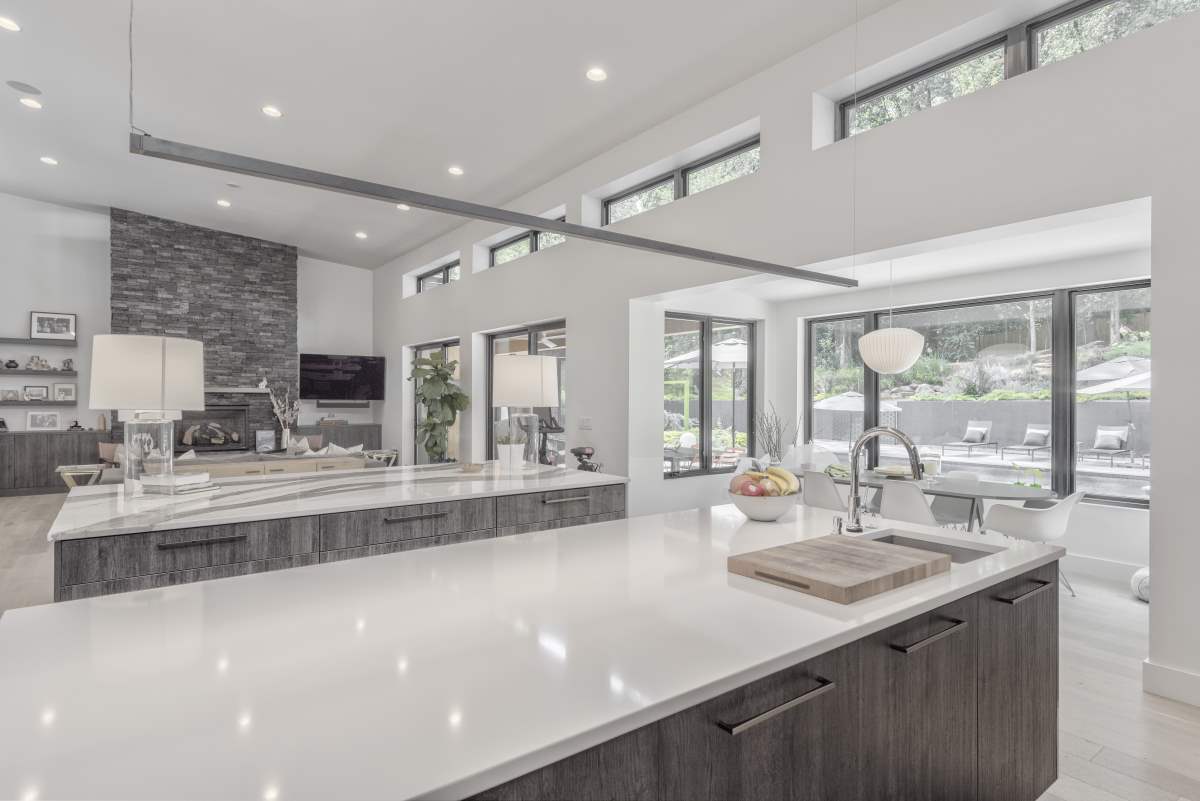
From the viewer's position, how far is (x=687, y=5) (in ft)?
10.9

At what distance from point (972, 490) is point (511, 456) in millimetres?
3037

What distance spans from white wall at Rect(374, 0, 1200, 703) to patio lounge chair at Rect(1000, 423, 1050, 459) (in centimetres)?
256

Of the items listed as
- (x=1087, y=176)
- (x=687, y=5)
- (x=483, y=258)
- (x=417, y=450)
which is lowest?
(x=417, y=450)

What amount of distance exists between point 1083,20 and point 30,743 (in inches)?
174

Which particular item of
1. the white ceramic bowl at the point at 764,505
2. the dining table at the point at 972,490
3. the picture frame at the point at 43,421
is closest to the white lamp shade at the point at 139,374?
the white ceramic bowl at the point at 764,505

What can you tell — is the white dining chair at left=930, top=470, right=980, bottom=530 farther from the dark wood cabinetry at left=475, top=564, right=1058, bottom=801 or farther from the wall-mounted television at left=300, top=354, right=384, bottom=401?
the wall-mounted television at left=300, top=354, right=384, bottom=401

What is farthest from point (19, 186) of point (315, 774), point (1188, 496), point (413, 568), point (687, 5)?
point (1188, 496)

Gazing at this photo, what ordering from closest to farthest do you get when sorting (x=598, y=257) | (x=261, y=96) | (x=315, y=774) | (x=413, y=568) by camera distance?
(x=315, y=774) → (x=413, y=568) → (x=261, y=96) → (x=598, y=257)

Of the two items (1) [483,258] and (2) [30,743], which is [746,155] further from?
(2) [30,743]

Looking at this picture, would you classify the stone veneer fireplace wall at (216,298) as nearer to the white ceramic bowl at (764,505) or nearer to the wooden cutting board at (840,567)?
the white ceramic bowl at (764,505)

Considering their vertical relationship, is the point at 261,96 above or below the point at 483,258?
above

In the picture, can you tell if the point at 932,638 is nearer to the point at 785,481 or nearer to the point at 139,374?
the point at 785,481

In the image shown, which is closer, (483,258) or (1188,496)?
(1188,496)

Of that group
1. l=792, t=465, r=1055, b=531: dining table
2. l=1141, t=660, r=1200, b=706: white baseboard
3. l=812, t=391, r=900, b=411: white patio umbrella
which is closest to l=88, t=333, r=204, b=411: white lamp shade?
l=792, t=465, r=1055, b=531: dining table
